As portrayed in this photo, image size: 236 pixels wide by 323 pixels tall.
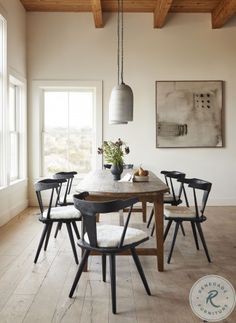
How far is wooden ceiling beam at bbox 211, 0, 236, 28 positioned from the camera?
5531mm

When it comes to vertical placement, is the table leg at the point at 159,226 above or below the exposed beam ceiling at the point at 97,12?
below

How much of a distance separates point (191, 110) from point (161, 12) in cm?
178

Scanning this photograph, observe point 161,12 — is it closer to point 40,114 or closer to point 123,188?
point 40,114

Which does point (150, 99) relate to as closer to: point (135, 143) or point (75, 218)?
point (135, 143)

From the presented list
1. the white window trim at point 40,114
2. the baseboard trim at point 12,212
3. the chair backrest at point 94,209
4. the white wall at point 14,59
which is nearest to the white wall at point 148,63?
the white window trim at point 40,114

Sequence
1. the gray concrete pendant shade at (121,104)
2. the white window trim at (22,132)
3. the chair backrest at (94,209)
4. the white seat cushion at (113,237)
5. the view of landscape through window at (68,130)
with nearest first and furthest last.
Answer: the chair backrest at (94,209)
the white seat cushion at (113,237)
the gray concrete pendant shade at (121,104)
the white window trim at (22,132)
the view of landscape through window at (68,130)

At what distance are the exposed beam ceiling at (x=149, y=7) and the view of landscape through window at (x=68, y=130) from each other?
143 centimetres

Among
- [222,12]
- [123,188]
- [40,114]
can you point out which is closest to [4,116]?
[40,114]

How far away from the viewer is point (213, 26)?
20.7 ft

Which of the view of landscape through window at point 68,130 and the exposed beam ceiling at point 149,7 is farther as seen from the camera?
the view of landscape through window at point 68,130

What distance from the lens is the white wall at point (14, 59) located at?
506 cm

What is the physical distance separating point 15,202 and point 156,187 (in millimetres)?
3176

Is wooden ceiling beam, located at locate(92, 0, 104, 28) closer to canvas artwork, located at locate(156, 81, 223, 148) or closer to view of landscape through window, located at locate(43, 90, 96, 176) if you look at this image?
view of landscape through window, located at locate(43, 90, 96, 176)

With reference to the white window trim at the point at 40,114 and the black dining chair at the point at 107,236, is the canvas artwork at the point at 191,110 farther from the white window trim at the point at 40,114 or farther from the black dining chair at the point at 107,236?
the black dining chair at the point at 107,236
